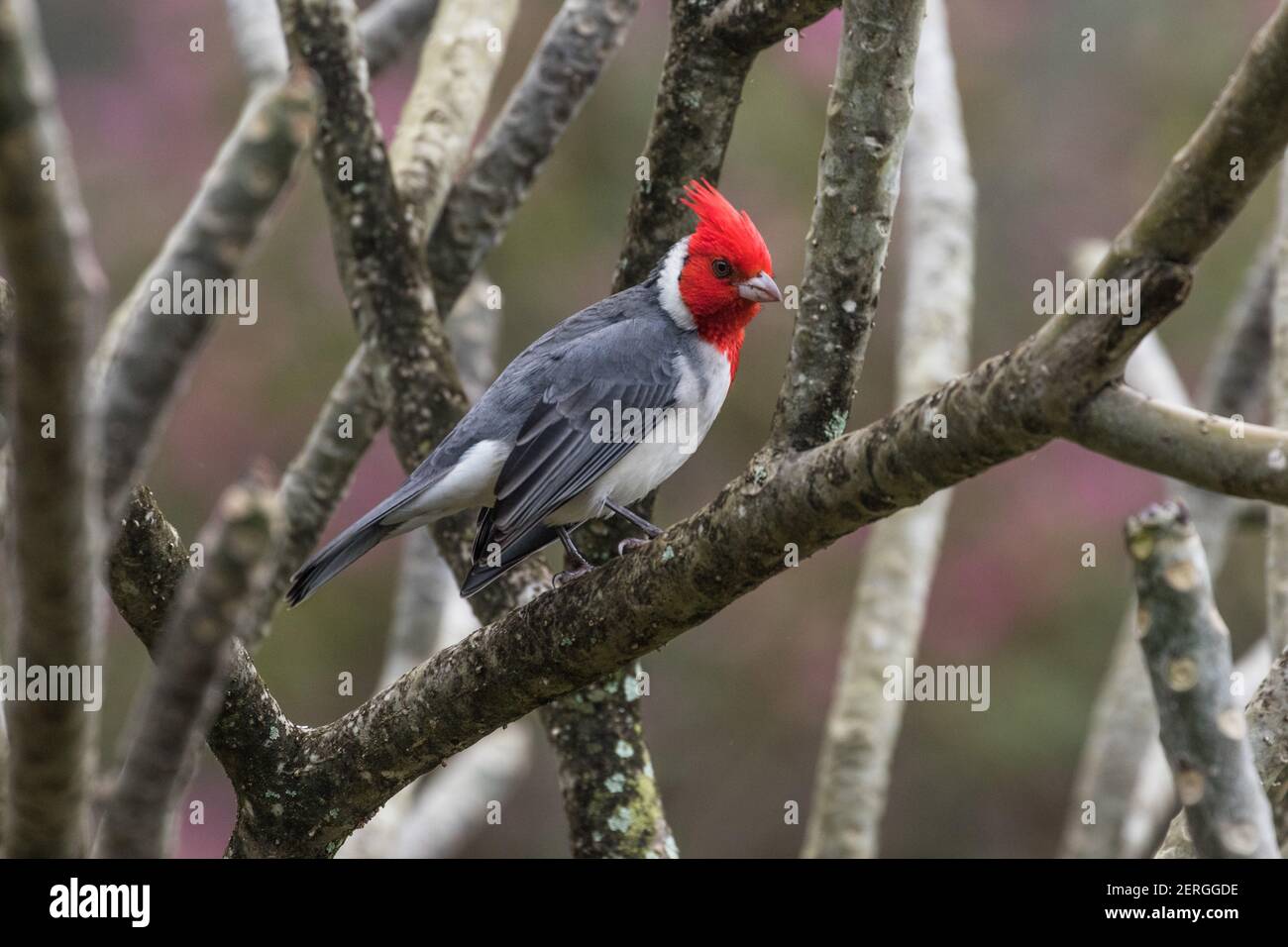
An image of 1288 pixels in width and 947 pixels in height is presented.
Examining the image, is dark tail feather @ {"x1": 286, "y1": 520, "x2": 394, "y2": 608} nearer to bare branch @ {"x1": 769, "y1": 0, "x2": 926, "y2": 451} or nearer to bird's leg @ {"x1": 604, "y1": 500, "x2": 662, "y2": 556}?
bird's leg @ {"x1": 604, "y1": 500, "x2": 662, "y2": 556}

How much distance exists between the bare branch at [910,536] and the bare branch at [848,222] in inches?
74.1

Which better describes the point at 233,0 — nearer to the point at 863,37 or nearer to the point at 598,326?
the point at 598,326

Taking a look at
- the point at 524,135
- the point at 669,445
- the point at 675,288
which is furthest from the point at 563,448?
the point at 524,135

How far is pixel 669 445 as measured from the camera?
402 centimetres

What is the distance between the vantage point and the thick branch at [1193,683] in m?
1.74

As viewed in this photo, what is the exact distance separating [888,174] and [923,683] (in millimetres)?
5229

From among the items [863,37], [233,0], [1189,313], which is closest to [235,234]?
[863,37]

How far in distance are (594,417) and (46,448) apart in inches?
101

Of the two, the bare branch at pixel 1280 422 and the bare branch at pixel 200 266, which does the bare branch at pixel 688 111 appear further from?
the bare branch at pixel 200 266

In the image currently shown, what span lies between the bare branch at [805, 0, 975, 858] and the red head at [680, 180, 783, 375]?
857mm

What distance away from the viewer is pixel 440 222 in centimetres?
487

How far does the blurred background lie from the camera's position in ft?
25.9

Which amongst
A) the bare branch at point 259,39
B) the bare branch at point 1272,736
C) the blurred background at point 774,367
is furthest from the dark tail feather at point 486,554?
the blurred background at point 774,367

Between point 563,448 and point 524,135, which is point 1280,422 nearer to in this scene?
point 563,448
